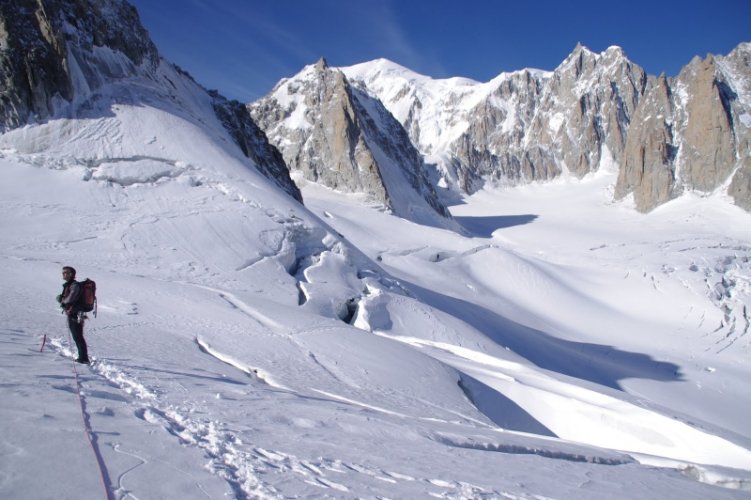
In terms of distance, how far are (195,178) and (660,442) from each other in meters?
15.7

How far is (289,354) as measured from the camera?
8.51m

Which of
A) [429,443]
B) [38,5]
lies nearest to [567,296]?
[429,443]

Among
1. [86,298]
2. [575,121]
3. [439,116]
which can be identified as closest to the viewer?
[86,298]

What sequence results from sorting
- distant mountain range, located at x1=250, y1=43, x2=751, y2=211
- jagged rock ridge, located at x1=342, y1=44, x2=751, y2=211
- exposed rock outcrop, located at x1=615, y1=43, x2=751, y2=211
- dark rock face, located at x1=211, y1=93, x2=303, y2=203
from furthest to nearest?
jagged rock ridge, located at x1=342, y1=44, x2=751, y2=211 < exposed rock outcrop, located at x1=615, y1=43, x2=751, y2=211 < distant mountain range, located at x1=250, y1=43, x2=751, y2=211 < dark rock face, located at x1=211, y1=93, x2=303, y2=203

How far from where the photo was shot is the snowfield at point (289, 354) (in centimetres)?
356

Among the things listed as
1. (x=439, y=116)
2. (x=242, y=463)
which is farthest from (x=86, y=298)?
(x=439, y=116)

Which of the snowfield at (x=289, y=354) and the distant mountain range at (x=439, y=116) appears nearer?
the snowfield at (x=289, y=354)

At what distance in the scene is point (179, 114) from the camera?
2081 centimetres

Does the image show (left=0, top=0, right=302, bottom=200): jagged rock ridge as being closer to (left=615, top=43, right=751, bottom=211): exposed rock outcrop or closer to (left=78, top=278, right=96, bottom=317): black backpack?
(left=78, top=278, right=96, bottom=317): black backpack

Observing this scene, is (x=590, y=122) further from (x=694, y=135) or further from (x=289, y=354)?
(x=289, y=354)

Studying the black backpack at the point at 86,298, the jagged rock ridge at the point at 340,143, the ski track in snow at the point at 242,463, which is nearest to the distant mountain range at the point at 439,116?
the jagged rock ridge at the point at 340,143

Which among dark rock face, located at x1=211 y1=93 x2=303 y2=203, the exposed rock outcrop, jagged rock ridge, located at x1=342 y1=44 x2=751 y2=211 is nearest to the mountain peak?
jagged rock ridge, located at x1=342 y1=44 x2=751 y2=211

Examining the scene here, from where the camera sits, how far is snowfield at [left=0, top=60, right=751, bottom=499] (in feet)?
11.7

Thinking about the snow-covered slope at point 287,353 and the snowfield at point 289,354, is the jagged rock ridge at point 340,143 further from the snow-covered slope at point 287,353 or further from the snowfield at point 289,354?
the snow-covered slope at point 287,353
